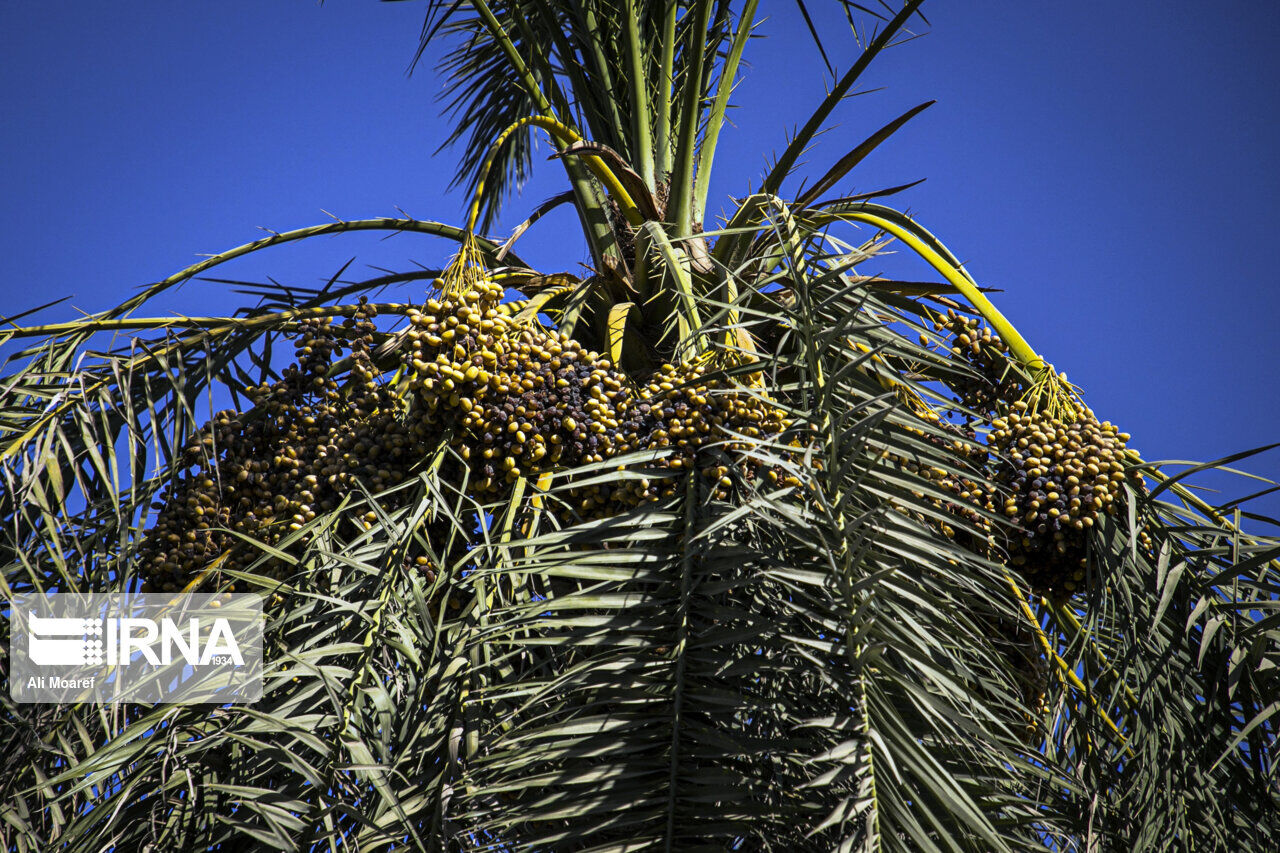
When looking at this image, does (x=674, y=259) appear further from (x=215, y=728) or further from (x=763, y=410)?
(x=215, y=728)

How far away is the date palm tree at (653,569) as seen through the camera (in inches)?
69.2

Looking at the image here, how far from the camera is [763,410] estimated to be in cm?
225

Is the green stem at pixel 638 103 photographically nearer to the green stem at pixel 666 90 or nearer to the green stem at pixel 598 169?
the green stem at pixel 666 90

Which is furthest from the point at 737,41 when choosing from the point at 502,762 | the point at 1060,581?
the point at 502,762

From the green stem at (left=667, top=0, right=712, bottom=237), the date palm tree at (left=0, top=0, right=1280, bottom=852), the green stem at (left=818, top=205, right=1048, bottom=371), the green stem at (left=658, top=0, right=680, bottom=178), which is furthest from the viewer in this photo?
the green stem at (left=658, top=0, right=680, bottom=178)

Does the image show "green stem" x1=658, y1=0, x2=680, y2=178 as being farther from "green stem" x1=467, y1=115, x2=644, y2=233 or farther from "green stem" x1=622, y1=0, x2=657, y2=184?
"green stem" x1=467, y1=115, x2=644, y2=233

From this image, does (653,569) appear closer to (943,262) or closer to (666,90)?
(943,262)

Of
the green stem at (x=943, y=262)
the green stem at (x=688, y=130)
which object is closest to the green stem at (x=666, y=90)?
the green stem at (x=688, y=130)

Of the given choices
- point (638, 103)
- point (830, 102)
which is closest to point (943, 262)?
point (830, 102)

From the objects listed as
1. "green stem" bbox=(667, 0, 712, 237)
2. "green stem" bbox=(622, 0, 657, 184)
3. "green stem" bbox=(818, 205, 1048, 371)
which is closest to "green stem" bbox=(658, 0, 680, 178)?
"green stem" bbox=(622, 0, 657, 184)

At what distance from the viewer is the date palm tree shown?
1.76 metres

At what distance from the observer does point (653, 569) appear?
2.03 meters

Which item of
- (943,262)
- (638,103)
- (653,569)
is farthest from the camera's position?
(638,103)

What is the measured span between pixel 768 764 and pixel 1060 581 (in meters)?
1.06
